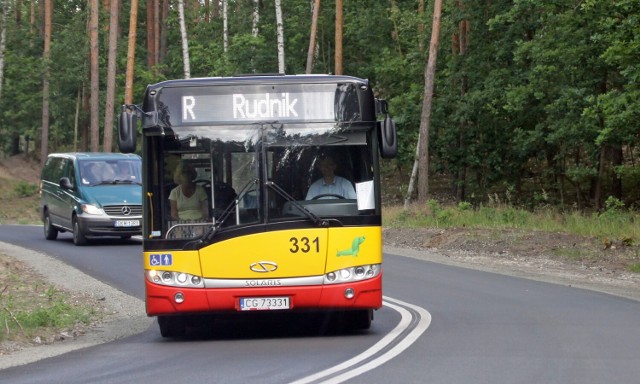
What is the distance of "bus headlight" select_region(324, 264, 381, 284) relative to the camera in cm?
1177

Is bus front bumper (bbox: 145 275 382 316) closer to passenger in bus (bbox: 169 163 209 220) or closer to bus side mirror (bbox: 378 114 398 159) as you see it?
passenger in bus (bbox: 169 163 209 220)

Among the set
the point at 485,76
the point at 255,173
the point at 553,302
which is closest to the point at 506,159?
the point at 485,76

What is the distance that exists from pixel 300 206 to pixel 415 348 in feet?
6.56

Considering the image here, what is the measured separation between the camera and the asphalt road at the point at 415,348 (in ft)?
30.6

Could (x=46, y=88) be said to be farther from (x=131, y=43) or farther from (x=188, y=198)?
(x=188, y=198)

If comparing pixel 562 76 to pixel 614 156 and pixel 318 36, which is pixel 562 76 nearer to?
pixel 614 156

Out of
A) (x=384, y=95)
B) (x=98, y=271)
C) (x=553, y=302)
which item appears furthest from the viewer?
(x=384, y=95)

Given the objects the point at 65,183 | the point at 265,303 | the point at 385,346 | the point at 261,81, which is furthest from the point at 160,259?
the point at 65,183

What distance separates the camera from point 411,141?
46344 mm

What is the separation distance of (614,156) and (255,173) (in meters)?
30.9

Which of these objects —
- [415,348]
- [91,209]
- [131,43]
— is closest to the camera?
[415,348]

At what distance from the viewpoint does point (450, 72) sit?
44.3 meters

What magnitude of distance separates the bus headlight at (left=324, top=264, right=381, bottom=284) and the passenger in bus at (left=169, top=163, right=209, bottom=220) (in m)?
1.43

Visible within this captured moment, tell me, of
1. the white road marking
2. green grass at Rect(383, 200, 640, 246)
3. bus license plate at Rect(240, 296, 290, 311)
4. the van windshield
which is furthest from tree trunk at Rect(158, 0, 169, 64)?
bus license plate at Rect(240, 296, 290, 311)
